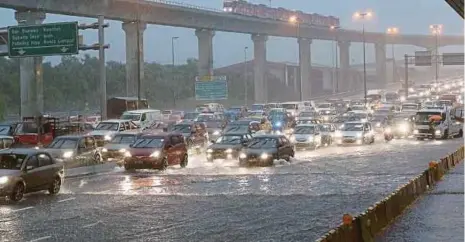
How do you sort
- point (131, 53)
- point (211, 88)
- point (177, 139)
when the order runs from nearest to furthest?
1. point (177, 139)
2. point (131, 53)
3. point (211, 88)

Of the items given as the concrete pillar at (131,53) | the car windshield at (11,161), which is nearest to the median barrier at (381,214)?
the car windshield at (11,161)

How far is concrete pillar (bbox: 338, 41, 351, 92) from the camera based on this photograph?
137000 mm

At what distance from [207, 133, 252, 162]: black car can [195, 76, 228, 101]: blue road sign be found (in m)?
46.8

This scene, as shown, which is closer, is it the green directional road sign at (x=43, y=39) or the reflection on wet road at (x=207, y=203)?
the reflection on wet road at (x=207, y=203)

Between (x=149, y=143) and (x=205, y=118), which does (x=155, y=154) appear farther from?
(x=205, y=118)

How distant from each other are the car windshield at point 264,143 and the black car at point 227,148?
6.55 feet

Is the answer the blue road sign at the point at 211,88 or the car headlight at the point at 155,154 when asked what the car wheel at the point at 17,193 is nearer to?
the car headlight at the point at 155,154

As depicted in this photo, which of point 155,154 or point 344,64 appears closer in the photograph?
point 155,154

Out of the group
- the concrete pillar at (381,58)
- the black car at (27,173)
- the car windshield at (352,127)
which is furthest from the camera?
the concrete pillar at (381,58)

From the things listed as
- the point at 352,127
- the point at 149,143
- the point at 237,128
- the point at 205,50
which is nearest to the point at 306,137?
the point at 237,128

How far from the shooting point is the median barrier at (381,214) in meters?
11.5

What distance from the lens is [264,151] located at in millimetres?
34438

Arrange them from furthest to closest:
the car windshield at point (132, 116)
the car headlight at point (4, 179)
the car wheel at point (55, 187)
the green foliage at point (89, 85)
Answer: the green foliage at point (89, 85), the car windshield at point (132, 116), the car wheel at point (55, 187), the car headlight at point (4, 179)

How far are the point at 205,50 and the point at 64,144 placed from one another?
198ft
